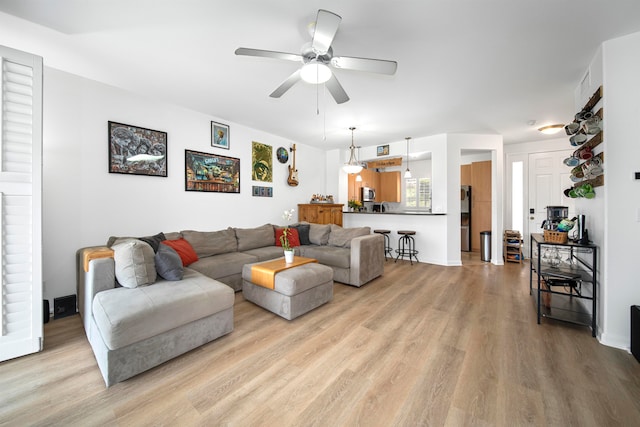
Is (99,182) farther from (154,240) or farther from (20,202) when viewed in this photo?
(20,202)

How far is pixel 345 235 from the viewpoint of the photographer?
4508 millimetres

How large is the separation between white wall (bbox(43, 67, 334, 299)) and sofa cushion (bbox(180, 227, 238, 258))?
0.33m

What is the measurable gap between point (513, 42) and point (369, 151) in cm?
Answer: 412

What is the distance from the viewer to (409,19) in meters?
1.99

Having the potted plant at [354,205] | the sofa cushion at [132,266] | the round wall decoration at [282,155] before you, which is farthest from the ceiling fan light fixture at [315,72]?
the potted plant at [354,205]

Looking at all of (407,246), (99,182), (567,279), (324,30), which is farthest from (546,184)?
(99,182)

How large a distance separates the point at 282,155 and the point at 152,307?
4.21 metres

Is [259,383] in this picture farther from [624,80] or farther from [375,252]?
[624,80]

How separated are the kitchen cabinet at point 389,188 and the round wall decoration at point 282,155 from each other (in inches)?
135

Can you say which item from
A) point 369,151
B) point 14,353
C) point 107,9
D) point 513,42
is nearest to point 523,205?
point 369,151

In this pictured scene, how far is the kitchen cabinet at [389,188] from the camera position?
768 cm

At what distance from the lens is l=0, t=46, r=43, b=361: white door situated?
1959 mm

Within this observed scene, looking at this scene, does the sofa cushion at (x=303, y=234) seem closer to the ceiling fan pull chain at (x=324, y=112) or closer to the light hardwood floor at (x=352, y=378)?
the ceiling fan pull chain at (x=324, y=112)

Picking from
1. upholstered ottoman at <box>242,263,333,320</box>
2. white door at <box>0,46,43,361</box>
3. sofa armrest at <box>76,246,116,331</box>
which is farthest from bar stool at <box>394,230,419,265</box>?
white door at <box>0,46,43,361</box>
